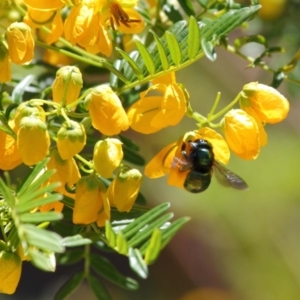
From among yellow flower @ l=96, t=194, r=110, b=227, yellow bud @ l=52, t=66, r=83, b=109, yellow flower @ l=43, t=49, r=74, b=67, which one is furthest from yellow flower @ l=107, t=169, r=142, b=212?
yellow flower @ l=43, t=49, r=74, b=67

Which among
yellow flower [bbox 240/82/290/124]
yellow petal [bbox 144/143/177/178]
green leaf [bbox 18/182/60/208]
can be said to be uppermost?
yellow flower [bbox 240/82/290/124]

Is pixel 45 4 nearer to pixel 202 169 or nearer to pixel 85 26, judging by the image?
pixel 85 26

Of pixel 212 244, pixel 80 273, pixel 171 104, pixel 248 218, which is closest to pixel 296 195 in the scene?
pixel 248 218

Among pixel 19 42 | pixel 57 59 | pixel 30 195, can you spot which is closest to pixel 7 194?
pixel 30 195

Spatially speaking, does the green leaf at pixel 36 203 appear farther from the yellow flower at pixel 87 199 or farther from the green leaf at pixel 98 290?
the green leaf at pixel 98 290

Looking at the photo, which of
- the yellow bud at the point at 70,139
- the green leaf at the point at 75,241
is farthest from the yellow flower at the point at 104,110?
the green leaf at the point at 75,241

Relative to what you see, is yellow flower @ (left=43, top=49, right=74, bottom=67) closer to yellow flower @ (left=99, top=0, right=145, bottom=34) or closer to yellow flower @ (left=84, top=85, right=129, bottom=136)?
yellow flower @ (left=99, top=0, right=145, bottom=34)

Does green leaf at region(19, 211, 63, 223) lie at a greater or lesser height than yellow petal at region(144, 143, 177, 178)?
greater
